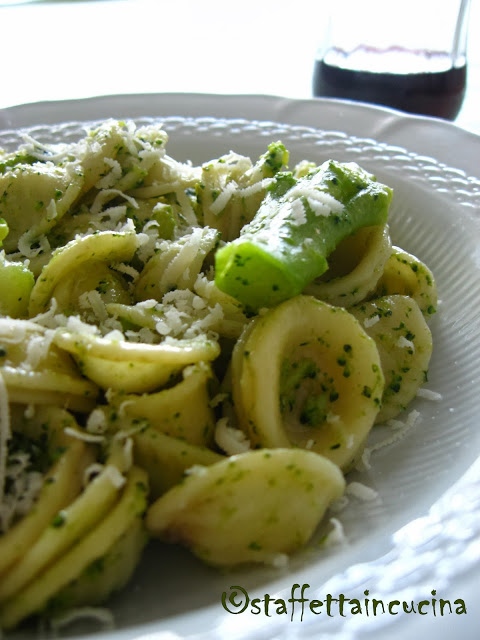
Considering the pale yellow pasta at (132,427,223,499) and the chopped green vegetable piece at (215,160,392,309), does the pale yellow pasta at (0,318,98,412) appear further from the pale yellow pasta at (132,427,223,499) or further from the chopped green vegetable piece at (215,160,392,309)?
the chopped green vegetable piece at (215,160,392,309)

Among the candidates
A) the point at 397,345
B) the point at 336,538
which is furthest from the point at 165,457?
the point at 397,345

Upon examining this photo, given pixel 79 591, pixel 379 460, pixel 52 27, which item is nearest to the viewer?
pixel 79 591

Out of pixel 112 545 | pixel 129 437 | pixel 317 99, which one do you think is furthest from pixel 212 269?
pixel 317 99

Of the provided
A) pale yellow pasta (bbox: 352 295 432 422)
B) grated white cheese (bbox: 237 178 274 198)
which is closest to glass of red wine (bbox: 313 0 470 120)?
grated white cheese (bbox: 237 178 274 198)

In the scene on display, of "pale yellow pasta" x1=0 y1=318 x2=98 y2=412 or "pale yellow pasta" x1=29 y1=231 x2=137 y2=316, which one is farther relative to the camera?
"pale yellow pasta" x1=29 y1=231 x2=137 y2=316

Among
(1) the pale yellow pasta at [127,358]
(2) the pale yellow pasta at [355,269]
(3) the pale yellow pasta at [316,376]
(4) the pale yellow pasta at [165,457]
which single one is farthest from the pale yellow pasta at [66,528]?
(2) the pale yellow pasta at [355,269]

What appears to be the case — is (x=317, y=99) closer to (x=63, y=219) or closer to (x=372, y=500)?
(x=63, y=219)
